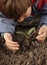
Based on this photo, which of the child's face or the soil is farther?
the child's face

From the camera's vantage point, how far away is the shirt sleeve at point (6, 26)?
5.84 ft

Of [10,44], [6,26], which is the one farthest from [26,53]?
[6,26]

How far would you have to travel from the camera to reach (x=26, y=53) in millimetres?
1697

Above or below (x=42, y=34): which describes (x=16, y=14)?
above

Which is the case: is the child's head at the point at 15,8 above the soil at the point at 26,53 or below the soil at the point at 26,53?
above

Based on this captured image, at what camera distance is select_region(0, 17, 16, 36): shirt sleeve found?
1779mm

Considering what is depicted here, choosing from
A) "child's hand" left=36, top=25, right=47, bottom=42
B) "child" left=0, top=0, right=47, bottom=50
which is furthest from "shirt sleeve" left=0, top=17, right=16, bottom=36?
"child's hand" left=36, top=25, right=47, bottom=42

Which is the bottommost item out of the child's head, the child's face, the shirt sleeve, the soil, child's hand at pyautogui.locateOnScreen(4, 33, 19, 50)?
the soil

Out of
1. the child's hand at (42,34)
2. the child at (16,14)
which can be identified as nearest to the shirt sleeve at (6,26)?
the child at (16,14)

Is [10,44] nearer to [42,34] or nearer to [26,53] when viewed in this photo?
[26,53]

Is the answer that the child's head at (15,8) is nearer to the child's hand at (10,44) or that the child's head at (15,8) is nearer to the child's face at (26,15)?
the child's face at (26,15)

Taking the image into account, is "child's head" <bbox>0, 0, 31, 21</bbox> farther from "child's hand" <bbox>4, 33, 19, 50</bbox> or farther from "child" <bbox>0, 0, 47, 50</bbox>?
"child's hand" <bbox>4, 33, 19, 50</bbox>

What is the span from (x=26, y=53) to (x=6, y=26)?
0.23 m

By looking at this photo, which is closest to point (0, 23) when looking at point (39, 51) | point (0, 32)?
point (0, 32)
